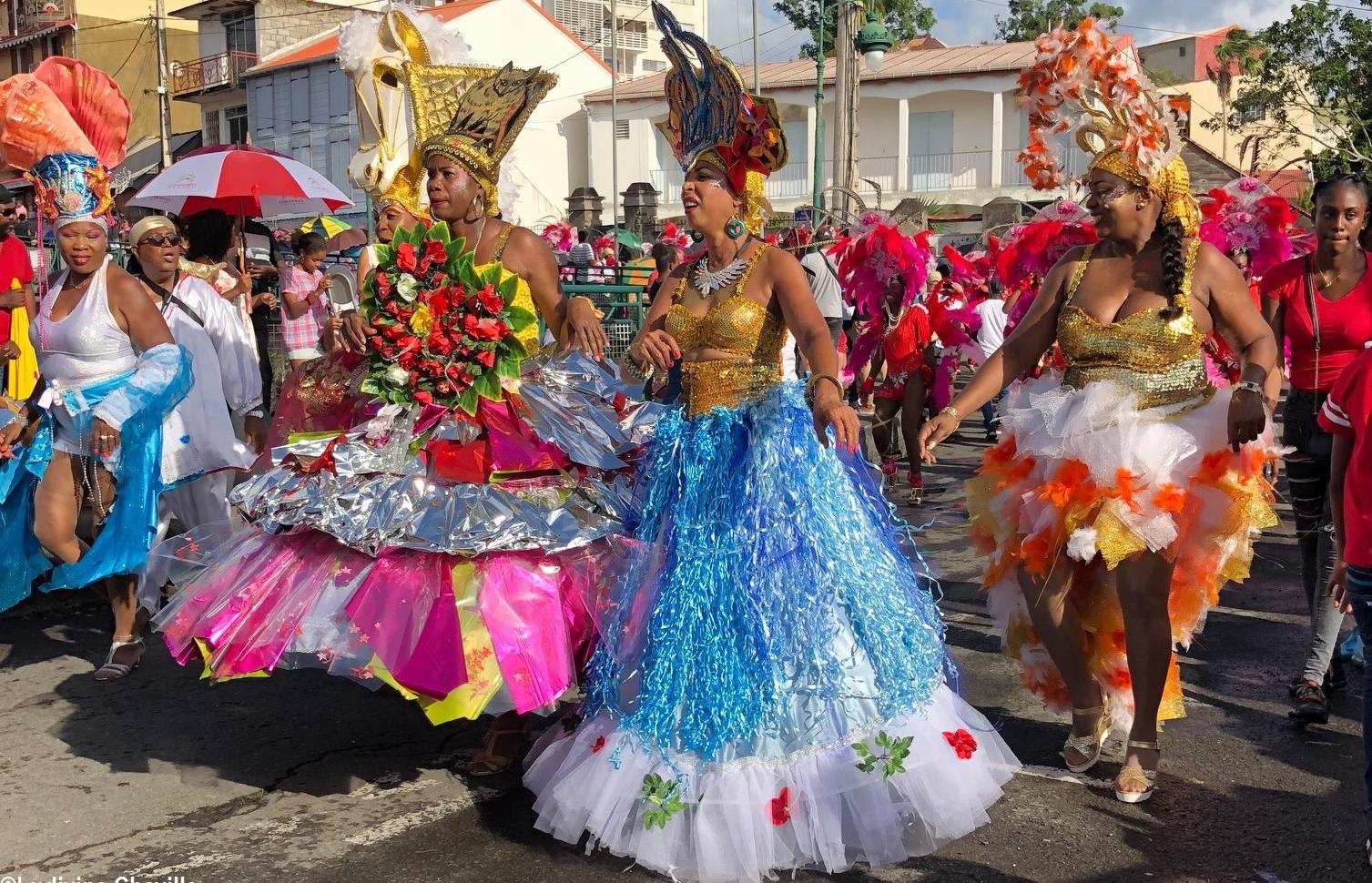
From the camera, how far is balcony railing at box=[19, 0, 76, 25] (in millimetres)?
51875

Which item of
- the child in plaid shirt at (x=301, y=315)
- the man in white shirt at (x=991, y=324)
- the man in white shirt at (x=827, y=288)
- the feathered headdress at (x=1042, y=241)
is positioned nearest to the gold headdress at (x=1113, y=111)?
the feathered headdress at (x=1042, y=241)

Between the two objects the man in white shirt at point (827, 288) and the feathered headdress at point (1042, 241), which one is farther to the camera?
the man in white shirt at point (827, 288)

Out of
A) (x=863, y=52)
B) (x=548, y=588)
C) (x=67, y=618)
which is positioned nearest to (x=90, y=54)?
(x=863, y=52)

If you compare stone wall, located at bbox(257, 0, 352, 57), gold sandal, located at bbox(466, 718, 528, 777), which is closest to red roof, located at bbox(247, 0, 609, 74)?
stone wall, located at bbox(257, 0, 352, 57)

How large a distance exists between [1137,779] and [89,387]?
4554mm

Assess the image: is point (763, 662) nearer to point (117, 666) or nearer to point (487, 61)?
point (117, 666)

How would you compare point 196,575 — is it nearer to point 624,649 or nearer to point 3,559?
point 624,649

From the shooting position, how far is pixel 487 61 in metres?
43.0

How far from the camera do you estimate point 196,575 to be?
4.67 m

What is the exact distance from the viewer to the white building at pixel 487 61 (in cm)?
4456

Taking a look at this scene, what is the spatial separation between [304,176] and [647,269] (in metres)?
5.51

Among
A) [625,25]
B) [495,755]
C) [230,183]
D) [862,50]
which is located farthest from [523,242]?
[625,25]

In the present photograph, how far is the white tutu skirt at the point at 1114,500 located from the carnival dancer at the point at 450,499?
138 cm

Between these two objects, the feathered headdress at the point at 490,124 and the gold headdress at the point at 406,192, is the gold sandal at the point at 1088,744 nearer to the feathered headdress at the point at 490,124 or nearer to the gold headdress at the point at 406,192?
the feathered headdress at the point at 490,124
